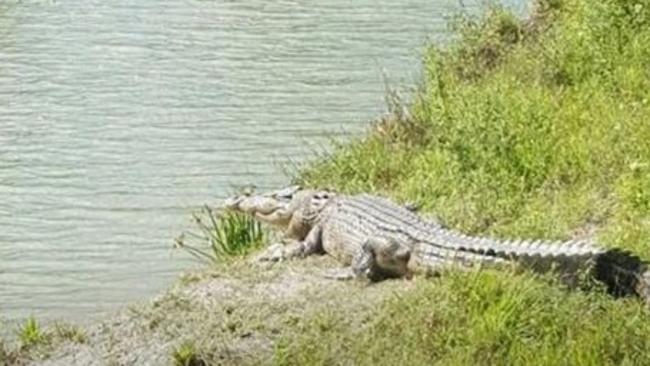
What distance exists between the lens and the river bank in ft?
22.1

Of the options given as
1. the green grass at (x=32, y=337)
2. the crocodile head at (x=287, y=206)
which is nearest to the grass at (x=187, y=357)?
the green grass at (x=32, y=337)

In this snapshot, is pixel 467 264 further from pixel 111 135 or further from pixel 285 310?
pixel 111 135

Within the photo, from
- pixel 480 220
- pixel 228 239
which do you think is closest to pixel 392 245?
pixel 480 220

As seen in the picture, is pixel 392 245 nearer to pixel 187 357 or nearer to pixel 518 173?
pixel 187 357

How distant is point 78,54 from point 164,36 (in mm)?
1492

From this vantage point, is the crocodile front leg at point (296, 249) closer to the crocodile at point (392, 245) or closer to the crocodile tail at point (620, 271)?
the crocodile at point (392, 245)

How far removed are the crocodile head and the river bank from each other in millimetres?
505

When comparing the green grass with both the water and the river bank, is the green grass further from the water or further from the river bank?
the water

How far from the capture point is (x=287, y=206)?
954 centimetres

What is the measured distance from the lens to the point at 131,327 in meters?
7.66

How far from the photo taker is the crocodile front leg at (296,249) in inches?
346

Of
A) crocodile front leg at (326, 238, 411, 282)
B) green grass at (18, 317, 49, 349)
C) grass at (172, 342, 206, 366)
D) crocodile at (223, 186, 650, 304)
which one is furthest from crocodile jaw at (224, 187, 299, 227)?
grass at (172, 342, 206, 366)

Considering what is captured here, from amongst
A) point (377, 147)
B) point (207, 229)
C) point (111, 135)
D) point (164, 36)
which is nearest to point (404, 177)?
point (377, 147)

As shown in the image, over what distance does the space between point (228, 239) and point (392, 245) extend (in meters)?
1.93
